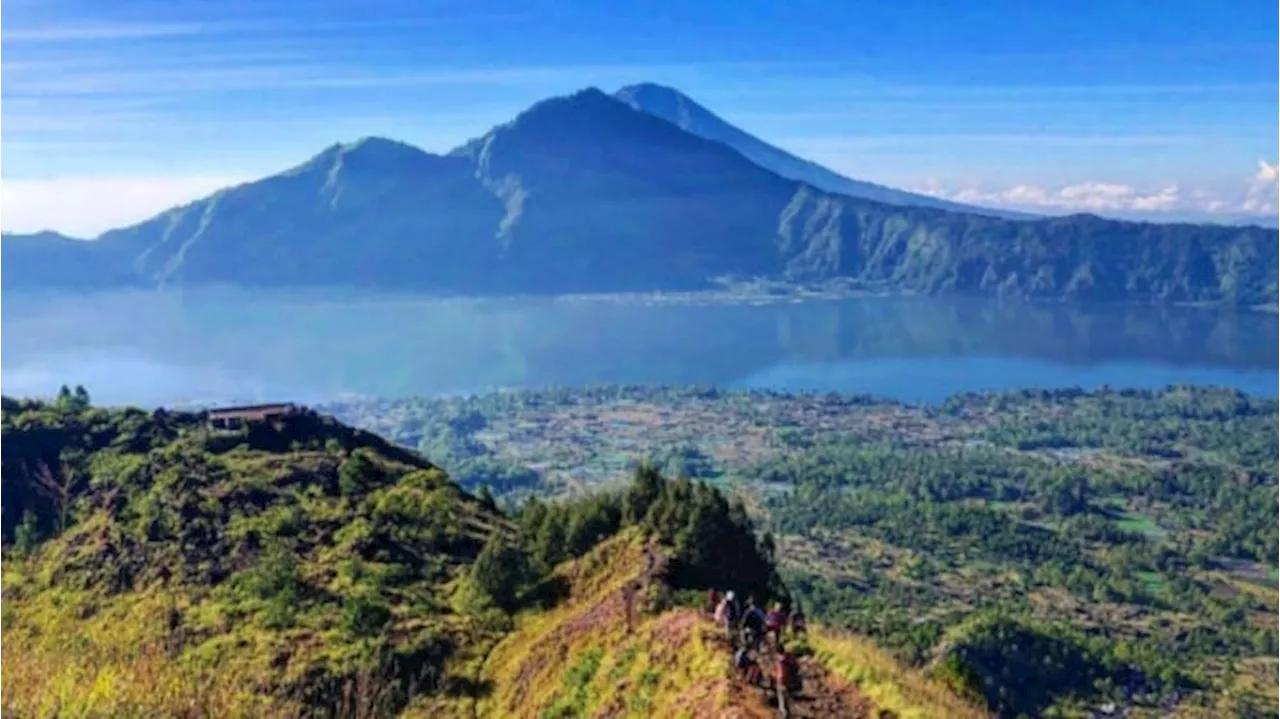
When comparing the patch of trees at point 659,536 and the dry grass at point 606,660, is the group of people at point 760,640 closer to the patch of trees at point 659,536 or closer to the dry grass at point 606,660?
the dry grass at point 606,660

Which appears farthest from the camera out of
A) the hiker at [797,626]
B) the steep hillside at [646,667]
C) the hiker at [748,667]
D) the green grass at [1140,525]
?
the green grass at [1140,525]

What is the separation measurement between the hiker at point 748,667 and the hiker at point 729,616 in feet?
3.47

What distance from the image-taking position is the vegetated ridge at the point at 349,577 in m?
14.9

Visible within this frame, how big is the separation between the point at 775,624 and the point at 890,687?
133 cm

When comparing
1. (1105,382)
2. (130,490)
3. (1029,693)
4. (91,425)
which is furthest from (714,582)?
(1105,382)

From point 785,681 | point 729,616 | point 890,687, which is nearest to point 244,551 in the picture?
point 729,616

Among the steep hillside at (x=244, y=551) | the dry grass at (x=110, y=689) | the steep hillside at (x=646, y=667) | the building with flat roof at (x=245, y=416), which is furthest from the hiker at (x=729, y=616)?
the building with flat roof at (x=245, y=416)

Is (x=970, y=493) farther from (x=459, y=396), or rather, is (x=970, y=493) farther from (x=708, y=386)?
(x=459, y=396)

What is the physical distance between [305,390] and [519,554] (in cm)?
14016

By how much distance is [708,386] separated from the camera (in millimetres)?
155875

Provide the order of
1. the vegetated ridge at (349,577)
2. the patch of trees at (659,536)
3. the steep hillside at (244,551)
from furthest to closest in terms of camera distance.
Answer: the patch of trees at (659,536) → the steep hillside at (244,551) → the vegetated ridge at (349,577)

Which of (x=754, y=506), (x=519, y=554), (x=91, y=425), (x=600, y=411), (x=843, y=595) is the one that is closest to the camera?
(x=519, y=554)

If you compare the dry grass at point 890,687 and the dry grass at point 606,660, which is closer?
the dry grass at point 890,687

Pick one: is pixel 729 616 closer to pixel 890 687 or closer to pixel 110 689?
pixel 890 687
